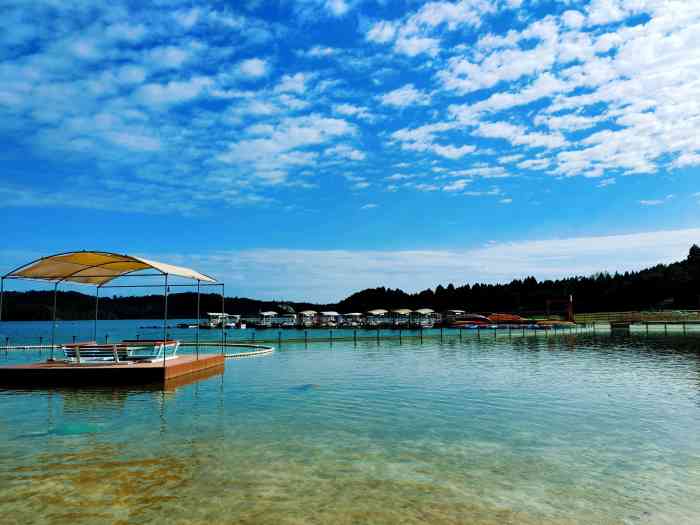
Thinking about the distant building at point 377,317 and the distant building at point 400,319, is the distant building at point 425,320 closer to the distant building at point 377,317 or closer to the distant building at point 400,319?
the distant building at point 400,319

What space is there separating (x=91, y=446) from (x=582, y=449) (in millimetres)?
9169

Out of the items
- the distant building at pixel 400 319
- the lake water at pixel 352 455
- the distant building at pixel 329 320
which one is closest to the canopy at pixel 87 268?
the lake water at pixel 352 455

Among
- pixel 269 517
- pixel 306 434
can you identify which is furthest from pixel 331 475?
pixel 306 434

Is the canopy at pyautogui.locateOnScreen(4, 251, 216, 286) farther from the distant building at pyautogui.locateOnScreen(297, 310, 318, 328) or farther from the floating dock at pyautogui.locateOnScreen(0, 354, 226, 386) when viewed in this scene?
the distant building at pyautogui.locateOnScreen(297, 310, 318, 328)

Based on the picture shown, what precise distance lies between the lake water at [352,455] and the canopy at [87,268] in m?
4.65

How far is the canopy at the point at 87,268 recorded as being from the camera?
58.8 ft

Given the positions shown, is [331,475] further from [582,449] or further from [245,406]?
[245,406]

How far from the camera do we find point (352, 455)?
352 inches

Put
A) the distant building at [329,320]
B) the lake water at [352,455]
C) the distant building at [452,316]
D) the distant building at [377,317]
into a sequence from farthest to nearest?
the distant building at [329,320] < the distant building at [452,316] < the distant building at [377,317] < the lake water at [352,455]

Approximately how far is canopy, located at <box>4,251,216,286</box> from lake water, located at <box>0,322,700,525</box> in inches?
183

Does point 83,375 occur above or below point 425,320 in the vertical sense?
above

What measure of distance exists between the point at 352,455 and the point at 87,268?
16.0 m

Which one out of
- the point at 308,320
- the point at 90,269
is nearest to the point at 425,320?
the point at 308,320

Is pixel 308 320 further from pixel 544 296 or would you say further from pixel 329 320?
pixel 544 296
